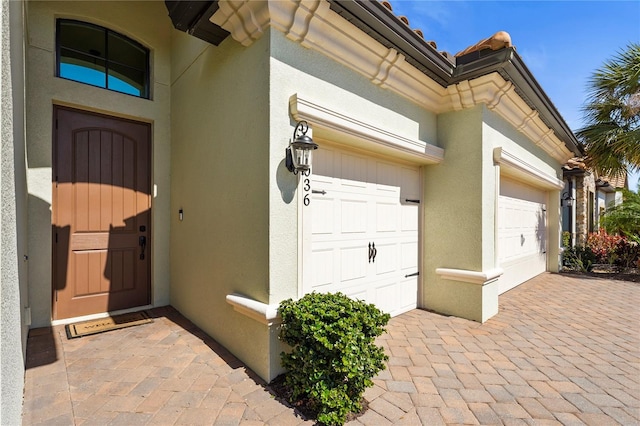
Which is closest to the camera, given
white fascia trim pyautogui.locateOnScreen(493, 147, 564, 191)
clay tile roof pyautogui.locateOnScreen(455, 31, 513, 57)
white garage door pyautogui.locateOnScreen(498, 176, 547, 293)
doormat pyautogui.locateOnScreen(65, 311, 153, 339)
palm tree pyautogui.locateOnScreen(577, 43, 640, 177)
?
doormat pyautogui.locateOnScreen(65, 311, 153, 339)

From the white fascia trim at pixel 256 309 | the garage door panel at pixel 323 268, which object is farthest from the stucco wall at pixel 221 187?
the garage door panel at pixel 323 268

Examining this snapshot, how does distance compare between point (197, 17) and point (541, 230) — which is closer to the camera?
point (197, 17)

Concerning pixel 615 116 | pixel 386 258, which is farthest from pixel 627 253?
pixel 386 258

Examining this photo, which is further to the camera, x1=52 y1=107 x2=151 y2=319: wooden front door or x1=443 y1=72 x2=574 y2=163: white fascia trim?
x1=443 y1=72 x2=574 y2=163: white fascia trim

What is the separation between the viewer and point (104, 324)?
3725 millimetres

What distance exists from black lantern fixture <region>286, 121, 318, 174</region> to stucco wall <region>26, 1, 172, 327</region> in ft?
9.21

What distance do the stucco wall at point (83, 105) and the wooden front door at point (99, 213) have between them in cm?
12

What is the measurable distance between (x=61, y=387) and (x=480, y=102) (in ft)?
18.5

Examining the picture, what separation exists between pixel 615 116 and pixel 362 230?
8.13m

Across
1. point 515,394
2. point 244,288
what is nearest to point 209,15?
point 244,288

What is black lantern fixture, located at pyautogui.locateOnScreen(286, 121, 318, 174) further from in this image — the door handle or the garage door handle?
the door handle

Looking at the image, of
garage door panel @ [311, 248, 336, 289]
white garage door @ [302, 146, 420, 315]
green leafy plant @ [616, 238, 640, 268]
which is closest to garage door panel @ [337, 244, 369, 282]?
white garage door @ [302, 146, 420, 315]

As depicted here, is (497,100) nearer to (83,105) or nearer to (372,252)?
(372,252)

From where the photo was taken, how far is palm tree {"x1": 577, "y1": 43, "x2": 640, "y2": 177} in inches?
260
